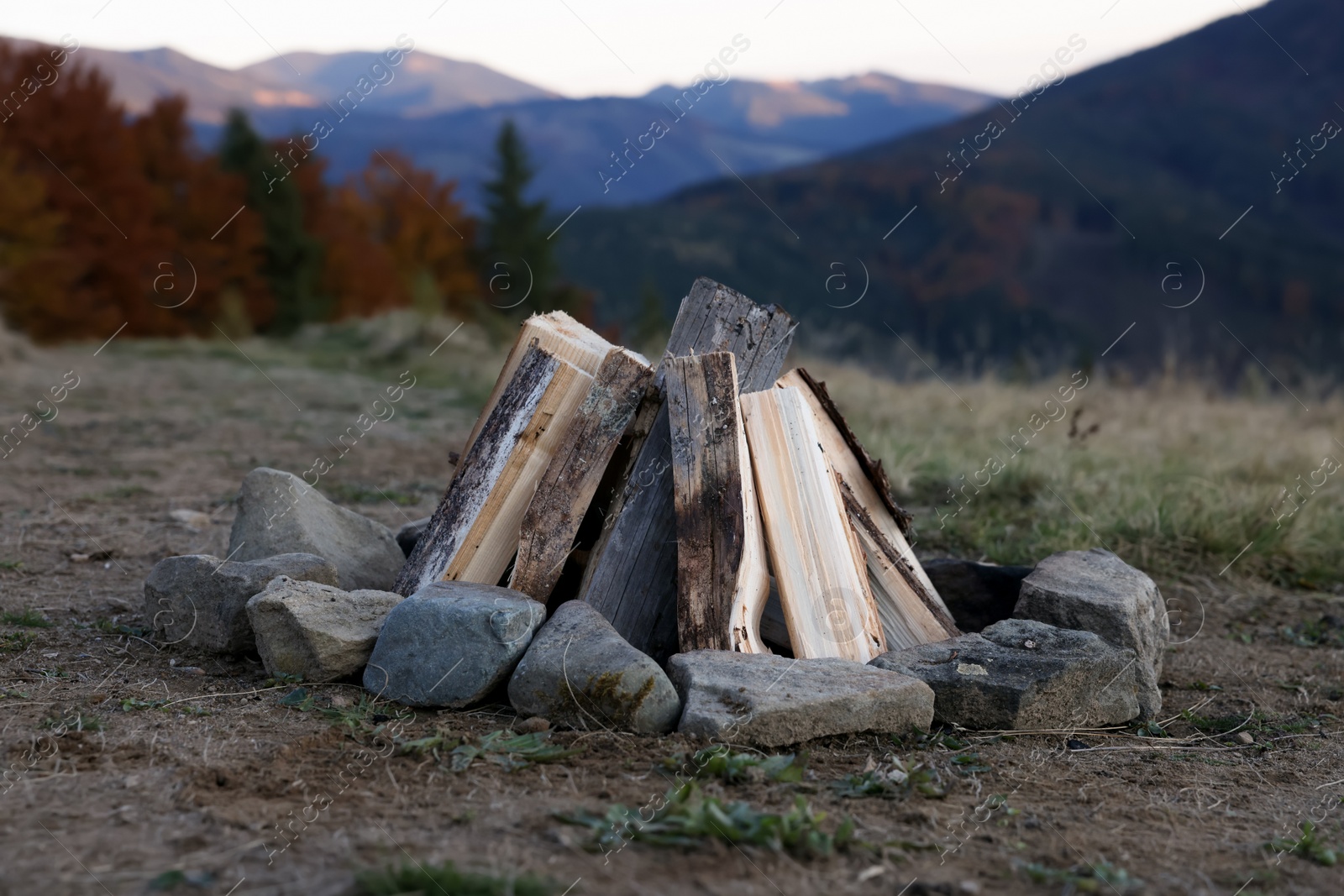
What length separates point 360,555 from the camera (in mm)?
4090

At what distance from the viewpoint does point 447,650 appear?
297 centimetres

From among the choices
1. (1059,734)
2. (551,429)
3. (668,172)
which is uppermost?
(668,172)

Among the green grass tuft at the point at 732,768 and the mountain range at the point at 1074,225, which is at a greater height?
the mountain range at the point at 1074,225

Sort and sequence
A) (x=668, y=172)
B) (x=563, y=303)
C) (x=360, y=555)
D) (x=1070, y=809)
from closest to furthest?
(x=1070, y=809), (x=360, y=555), (x=563, y=303), (x=668, y=172)

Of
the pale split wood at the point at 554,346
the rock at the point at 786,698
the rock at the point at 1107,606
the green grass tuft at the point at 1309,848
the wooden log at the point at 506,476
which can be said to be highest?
the pale split wood at the point at 554,346

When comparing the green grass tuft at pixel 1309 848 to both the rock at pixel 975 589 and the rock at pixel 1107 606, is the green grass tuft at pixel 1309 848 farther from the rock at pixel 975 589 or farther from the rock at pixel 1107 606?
the rock at pixel 975 589

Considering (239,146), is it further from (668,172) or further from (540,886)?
(668,172)

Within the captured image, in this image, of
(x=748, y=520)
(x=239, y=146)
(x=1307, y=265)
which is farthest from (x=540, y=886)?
(x=1307, y=265)

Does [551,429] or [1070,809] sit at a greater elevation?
[551,429]

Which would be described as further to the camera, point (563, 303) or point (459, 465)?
point (563, 303)

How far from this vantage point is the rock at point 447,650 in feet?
9.68

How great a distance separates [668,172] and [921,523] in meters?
168

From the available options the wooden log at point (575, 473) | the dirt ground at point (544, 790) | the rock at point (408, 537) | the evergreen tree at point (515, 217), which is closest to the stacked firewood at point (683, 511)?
the wooden log at point (575, 473)

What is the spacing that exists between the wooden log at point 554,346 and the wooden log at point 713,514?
0.53 meters
